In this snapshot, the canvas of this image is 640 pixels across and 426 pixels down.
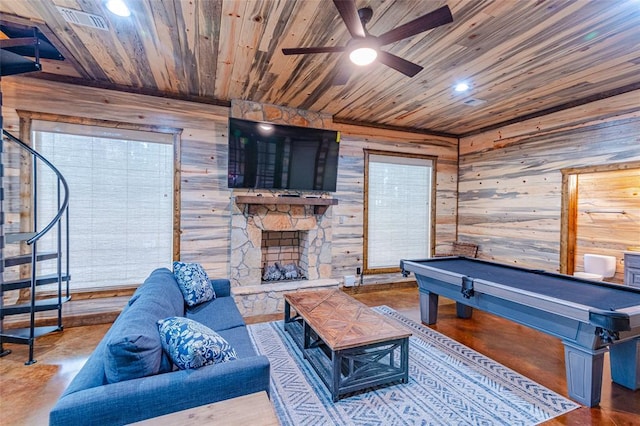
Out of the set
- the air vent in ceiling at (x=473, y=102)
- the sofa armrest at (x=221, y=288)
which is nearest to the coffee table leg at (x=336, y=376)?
the sofa armrest at (x=221, y=288)

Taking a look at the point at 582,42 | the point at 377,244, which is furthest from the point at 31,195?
the point at 582,42

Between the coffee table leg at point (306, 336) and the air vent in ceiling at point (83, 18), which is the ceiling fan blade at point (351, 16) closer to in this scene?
the air vent in ceiling at point (83, 18)

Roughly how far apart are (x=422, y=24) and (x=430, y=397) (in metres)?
2.75

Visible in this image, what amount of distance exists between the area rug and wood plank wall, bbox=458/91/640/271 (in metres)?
2.68

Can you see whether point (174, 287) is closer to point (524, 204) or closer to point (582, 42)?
→ point (582, 42)

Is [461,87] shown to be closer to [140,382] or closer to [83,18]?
[83,18]

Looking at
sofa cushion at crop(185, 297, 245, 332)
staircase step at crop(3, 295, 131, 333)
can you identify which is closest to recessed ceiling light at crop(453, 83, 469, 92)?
sofa cushion at crop(185, 297, 245, 332)

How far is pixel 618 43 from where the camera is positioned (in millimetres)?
2846

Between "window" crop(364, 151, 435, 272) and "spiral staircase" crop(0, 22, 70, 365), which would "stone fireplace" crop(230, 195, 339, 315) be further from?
"spiral staircase" crop(0, 22, 70, 365)

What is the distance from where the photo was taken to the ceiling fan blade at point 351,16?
76.9 inches

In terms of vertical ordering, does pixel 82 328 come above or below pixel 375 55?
below

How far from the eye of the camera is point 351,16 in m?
2.09

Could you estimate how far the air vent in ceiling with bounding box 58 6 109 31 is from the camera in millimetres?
2508

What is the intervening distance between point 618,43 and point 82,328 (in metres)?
6.31
